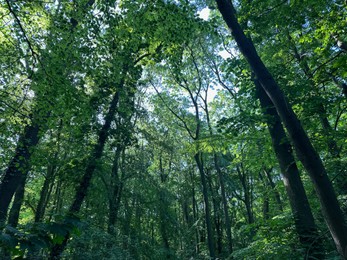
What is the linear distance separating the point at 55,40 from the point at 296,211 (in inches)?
229

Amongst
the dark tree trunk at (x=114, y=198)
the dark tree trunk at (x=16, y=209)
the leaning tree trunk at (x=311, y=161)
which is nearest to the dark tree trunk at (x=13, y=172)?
the dark tree trunk at (x=16, y=209)

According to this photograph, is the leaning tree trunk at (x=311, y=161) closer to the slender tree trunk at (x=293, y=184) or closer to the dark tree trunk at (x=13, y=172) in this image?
the slender tree trunk at (x=293, y=184)

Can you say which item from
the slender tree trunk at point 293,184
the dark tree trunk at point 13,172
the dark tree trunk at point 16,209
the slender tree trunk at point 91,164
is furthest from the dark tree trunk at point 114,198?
the slender tree trunk at point 293,184

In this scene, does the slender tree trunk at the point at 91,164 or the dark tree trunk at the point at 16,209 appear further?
the dark tree trunk at the point at 16,209

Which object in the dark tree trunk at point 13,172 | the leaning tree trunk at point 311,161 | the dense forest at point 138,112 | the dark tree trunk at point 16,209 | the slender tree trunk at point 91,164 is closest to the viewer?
the leaning tree trunk at point 311,161

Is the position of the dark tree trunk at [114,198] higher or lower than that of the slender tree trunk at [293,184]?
higher

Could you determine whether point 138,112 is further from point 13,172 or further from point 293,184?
point 293,184

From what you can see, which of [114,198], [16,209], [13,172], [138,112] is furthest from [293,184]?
[16,209]

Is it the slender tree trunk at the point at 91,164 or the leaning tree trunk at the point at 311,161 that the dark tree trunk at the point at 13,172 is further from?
the leaning tree trunk at the point at 311,161

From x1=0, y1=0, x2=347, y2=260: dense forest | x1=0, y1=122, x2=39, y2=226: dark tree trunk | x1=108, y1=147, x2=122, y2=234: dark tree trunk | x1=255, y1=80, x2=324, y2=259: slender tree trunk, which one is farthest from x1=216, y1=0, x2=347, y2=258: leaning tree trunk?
x1=108, y1=147, x2=122, y2=234: dark tree trunk

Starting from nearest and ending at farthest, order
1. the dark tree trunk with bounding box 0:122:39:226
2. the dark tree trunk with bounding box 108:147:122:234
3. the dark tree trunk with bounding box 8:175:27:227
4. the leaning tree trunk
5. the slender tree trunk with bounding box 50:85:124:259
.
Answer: the leaning tree trunk
the dark tree trunk with bounding box 0:122:39:226
the slender tree trunk with bounding box 50:85:124:259
the dark tree trunk with bounding box 8:175:27:227
the dark tree trunk with bounding box 108:147:122:234

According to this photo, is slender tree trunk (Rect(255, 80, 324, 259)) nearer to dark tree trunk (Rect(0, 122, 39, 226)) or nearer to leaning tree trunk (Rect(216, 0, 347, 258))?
leaning tree trunk (Rect(216, 0, 347, 258))

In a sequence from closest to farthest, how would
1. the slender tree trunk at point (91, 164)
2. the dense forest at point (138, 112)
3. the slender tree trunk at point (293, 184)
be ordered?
the dense forest at point (138, 112) < the slender tree trunk at point (293, 184) < the slender tree trunk at point (91, 164)

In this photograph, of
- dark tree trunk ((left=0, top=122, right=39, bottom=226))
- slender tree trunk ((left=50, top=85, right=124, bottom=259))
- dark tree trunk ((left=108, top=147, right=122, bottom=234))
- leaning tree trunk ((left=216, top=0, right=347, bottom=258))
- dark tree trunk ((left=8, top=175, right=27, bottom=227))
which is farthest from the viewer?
dark tree trunk ((left=108, top=147, right=122, bottom=234))
